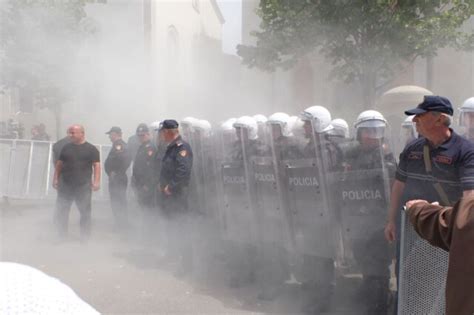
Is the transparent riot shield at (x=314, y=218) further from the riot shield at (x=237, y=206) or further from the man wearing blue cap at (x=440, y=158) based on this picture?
the man wearing blue cap at (x=440, y=158)

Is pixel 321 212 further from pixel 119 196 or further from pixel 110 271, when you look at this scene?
pixel 119 196

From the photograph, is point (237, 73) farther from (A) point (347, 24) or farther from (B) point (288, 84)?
(A) point (347, 24)

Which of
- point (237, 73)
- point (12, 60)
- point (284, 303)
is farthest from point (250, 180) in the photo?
point (237, 73)

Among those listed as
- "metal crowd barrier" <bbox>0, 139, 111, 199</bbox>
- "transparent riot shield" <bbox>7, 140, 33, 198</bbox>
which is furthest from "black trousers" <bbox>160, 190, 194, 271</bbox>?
"transparent riot shield" <bbox>7, 140, 33, 198</bbox>

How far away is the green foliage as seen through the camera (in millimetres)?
9266

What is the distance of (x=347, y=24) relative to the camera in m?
9.59

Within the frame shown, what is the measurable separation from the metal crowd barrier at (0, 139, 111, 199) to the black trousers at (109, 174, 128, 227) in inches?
80.8

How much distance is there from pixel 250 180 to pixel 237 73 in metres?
19.0

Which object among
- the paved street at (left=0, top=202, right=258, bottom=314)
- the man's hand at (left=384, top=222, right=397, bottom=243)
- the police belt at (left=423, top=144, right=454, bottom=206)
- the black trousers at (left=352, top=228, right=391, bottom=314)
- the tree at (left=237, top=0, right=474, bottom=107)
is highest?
the tree at (left=237, top=0, right=474, bottom=107)

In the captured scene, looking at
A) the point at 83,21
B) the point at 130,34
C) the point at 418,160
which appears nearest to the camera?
the point at 418,160

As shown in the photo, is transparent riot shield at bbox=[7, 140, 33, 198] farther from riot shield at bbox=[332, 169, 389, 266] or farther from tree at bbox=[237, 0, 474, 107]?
riot shield at bbox=[332, 169, 389, 266]

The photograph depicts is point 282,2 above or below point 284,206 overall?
above

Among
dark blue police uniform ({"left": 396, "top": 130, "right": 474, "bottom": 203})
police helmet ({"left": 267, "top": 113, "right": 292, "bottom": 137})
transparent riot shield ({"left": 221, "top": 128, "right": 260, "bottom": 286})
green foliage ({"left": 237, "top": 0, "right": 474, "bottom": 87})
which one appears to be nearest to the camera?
dark blue police uniform ({"left": 396, "top": 130, "right": 474, "bottom": 203})

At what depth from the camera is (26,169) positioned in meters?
9.60
